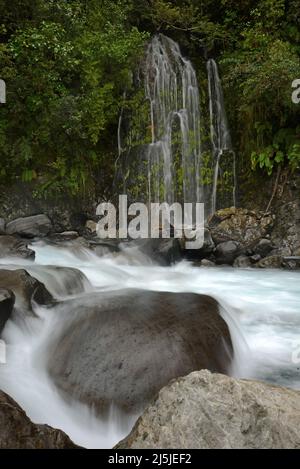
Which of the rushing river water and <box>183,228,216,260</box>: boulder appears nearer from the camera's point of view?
the rushing river water

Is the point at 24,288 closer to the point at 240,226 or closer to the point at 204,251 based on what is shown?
the point at 204,251

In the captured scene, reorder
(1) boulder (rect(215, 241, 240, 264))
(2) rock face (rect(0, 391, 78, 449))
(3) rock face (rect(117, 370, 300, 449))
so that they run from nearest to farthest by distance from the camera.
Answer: (3) rock face (rect(117, 370, 300, 449)) < (2) rock face (rect(0, 391, 78, 449)) < (1) boulder (rect(215, 241, 240, 264))

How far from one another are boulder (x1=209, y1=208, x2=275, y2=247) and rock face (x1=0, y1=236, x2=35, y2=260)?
13.9 ft

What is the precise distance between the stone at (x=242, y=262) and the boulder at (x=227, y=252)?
0.14 meters

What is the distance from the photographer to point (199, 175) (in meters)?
11.3

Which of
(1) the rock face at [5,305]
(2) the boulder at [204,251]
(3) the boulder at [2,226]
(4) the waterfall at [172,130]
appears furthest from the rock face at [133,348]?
(4) the waterfall at [172,130]

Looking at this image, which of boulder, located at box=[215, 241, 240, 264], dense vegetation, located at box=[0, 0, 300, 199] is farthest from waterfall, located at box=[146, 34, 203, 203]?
boulder, located at box=[215, 241, 240, 264]

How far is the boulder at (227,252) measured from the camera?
9.04 metres

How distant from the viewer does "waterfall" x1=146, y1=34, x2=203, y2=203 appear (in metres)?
11.3

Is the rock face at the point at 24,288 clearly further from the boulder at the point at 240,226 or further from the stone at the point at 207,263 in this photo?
the boulder at the point at 240,226

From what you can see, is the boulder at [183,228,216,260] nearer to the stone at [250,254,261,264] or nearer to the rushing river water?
the rushing river water

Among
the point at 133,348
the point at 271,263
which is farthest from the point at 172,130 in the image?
the point at 133,348

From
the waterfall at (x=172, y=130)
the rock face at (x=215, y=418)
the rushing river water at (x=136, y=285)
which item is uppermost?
the waterfall at (x=172, y=130)

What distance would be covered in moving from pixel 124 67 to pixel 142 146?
7.20ft
